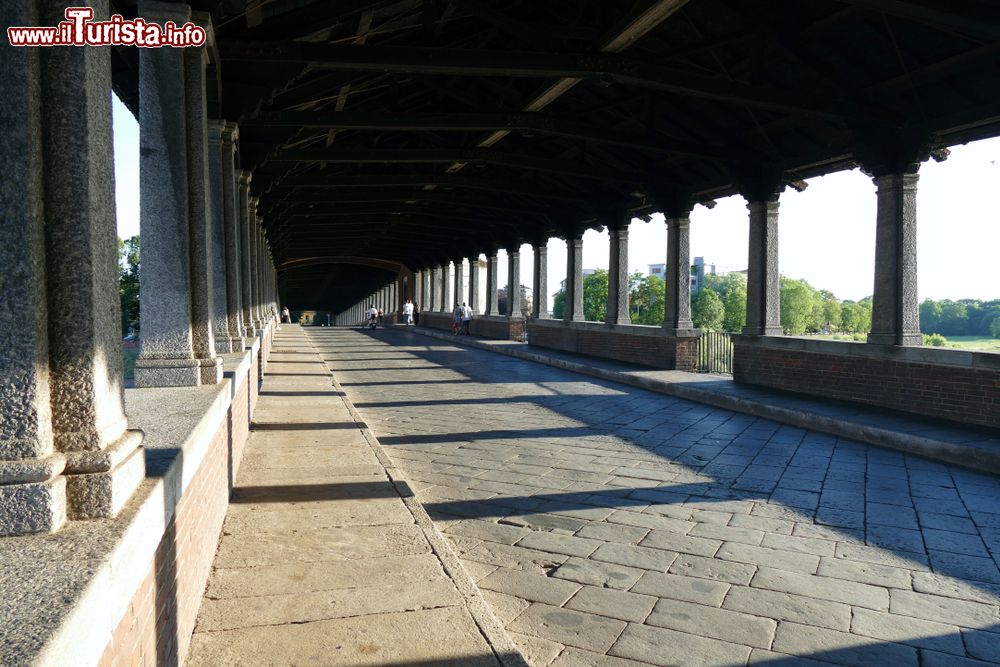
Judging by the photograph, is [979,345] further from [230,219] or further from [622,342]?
[230,219]

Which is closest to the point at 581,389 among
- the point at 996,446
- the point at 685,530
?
the point at 996,446

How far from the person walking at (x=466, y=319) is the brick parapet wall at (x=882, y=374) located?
14988mm

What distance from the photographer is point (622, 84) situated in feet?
35.4

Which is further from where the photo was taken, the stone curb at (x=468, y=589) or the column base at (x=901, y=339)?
the column base at (x=901, y=339)

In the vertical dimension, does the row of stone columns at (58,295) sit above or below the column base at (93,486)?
above

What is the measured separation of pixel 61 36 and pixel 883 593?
12.9 ft

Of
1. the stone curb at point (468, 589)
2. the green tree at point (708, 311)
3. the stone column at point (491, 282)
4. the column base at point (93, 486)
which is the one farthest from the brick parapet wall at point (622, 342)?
the green tree at point (708, 311)

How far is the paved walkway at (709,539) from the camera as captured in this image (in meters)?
2.88

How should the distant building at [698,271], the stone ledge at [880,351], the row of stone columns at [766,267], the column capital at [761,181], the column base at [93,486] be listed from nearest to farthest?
the column base at [93,486], the stone ledge at [880,351], the row of stone columns at [766,267], the column capital at [761,181], the distant building at [698,271]

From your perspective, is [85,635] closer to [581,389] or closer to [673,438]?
[673,438]

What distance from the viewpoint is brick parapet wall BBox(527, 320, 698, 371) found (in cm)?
1309

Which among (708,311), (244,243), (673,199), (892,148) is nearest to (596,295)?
(708,311)

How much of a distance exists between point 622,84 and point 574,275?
23.5ft

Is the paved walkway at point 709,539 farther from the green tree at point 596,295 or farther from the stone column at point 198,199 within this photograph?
the green tree at point 596,295
